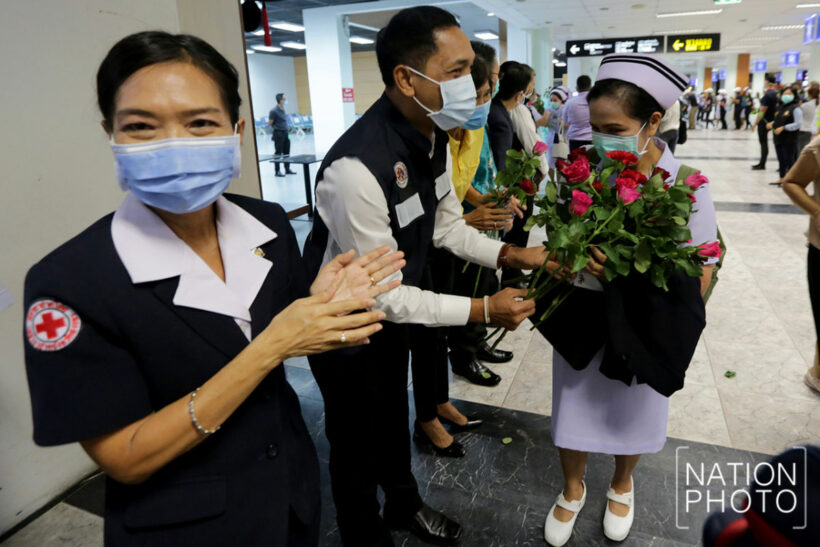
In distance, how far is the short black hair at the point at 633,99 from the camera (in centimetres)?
154

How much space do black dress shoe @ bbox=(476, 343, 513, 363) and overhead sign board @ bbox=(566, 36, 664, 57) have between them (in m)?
Result: 14.4

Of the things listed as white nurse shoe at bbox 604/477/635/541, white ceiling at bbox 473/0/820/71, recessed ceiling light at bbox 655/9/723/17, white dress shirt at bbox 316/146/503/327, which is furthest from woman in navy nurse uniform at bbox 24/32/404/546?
recessed ceiling light at bbox 655/9/723/17

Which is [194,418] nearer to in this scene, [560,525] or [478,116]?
[560,525]

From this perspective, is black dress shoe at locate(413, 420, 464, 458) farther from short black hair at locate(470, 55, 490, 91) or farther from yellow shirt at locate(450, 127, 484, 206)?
short black hair at locate(470, 55, 490, 91)


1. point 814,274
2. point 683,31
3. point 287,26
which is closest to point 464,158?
point 814,274

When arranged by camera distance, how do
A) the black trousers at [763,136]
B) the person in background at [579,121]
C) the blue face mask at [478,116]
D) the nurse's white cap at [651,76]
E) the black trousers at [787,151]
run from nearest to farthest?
the nurse's white cap at [651,76], the blue face mask at [478,116], the person in background at [579,121], the black trousers at [787,151], the black trousers at [763,136]

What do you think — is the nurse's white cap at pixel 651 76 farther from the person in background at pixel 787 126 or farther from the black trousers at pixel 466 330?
the person in background at pixel 787 126

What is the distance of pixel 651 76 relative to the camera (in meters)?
1.51

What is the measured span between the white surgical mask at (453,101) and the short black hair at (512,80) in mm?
1918

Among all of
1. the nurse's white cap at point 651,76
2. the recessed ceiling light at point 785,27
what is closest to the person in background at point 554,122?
the nurse's white cap at point 651,76

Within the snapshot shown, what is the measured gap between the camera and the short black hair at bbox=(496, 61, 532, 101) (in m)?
3.40

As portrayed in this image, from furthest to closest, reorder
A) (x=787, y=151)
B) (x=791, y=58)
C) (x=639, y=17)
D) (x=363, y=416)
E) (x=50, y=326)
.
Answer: (x=791, y=58) < (x=639, y=17) < (x=787, y=151) < (x=363, y=416) < (x=50, y=326)

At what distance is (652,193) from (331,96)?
36.2ft

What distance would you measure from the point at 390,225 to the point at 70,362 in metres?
0.90
